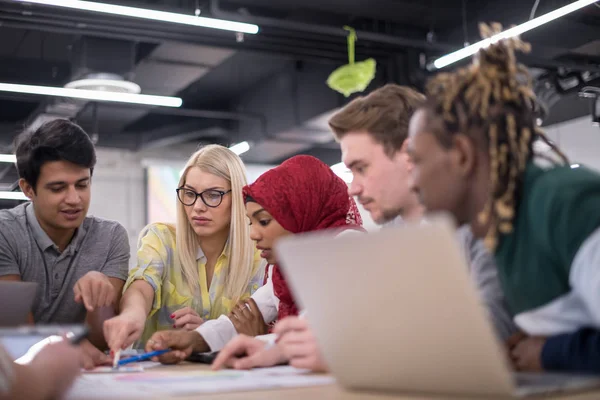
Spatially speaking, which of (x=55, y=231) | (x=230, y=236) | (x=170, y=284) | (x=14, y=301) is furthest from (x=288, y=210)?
(x=55, y=231)

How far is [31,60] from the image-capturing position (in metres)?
7.94

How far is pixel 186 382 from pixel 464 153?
24.5 inches

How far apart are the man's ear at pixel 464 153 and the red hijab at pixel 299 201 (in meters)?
0.93

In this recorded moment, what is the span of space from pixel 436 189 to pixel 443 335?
33 centimetres

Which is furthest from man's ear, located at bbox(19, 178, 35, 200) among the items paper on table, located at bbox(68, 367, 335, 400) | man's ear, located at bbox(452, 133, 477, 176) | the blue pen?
man's ear, located at bbox(452, 133, 477, 176)

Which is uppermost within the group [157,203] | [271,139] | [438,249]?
[271,139]

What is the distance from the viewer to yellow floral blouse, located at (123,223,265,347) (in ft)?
7.69

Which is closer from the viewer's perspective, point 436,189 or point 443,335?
point 443,335

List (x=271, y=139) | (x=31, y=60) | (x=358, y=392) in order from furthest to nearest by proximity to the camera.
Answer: (x=271, y=139)
(x=31, y=60)
(x=358, y=392)

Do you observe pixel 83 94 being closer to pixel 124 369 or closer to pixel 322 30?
pixel 322 30

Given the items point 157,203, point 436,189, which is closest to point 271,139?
point 157,203

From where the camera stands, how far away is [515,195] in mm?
1100

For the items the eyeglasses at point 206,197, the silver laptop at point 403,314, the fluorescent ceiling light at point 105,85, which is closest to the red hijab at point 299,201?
the eyeglasses at point 206,197

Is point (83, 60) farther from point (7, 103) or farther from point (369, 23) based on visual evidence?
point (7, 103)
